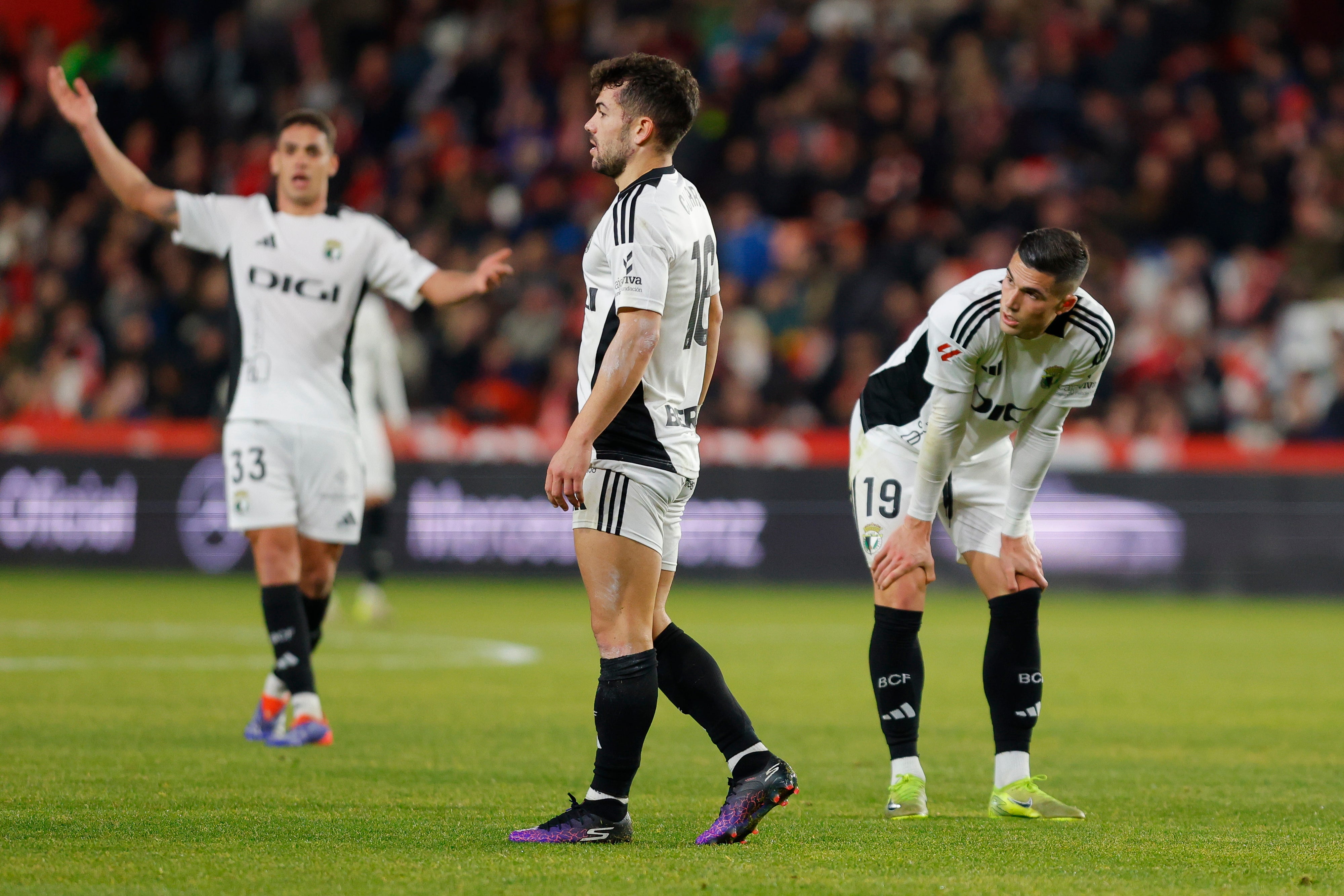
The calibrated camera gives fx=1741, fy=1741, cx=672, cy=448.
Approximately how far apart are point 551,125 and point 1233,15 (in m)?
8.31

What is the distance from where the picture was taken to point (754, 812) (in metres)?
5.20

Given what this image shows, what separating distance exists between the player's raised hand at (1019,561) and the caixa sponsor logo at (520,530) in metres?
10.3

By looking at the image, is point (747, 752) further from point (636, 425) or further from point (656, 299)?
point (656, 299)

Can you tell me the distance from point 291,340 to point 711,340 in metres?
2.93

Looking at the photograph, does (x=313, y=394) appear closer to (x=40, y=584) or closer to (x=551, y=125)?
(x=40, y=584)

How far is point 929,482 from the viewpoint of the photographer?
19.6 ft

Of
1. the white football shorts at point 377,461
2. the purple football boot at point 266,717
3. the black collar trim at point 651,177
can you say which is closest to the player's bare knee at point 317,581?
→ the purple football boot at point 266,717

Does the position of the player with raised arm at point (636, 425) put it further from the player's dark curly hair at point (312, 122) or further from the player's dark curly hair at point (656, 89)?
the player's dark curly hair at point (312, 122)

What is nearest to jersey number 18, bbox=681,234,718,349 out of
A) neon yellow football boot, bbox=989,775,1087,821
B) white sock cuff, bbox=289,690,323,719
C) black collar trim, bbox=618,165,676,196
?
black collar trim, bbox=618,165,676,196

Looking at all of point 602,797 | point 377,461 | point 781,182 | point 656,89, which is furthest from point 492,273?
point 781,182

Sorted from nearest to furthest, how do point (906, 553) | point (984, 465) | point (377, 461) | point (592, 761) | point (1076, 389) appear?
point (906, 553)
point (1076, 389)
point (984, 465)
point (592, 761)
point (377, 461)

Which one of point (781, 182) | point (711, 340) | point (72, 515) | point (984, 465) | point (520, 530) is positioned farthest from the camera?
point (781, 182)

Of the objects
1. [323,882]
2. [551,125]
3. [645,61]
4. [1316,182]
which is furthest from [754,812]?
[551,125]

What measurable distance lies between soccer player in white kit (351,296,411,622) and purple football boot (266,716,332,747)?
18.7 feet
